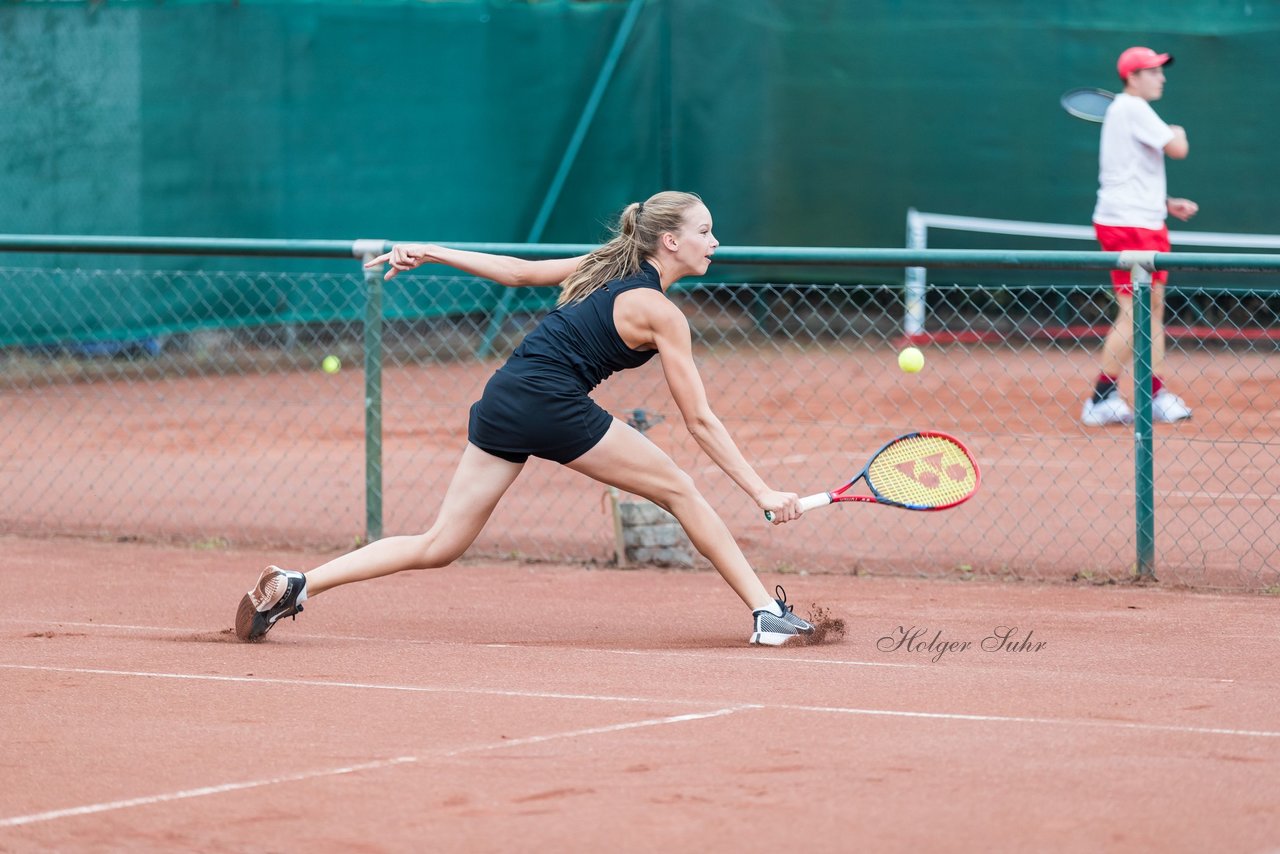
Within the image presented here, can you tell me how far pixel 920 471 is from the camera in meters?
5.70

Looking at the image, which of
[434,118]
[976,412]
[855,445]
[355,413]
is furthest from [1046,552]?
[434,118]

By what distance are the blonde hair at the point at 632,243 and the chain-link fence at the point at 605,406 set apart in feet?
4.37

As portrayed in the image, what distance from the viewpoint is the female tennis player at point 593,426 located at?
5.38m

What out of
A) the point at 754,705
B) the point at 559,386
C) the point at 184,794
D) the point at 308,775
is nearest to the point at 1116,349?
the point at 559,386

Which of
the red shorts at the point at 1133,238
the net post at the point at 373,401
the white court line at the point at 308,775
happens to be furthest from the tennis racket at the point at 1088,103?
the white court line at the point at 308,775

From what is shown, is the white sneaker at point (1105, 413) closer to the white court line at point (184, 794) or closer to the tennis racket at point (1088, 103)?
the tennis racket at point (1088, 103)

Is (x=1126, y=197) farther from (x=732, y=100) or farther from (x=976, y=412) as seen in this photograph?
(x=732, y=100)

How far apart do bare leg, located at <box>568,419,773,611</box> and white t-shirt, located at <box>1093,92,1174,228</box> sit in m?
5.38

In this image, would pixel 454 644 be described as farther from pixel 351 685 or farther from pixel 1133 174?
pixel 1133 174

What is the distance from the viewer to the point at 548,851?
3.46 m

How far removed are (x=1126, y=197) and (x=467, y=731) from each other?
6.80 metres

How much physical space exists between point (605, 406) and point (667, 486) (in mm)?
5272

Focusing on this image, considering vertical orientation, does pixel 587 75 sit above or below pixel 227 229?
above

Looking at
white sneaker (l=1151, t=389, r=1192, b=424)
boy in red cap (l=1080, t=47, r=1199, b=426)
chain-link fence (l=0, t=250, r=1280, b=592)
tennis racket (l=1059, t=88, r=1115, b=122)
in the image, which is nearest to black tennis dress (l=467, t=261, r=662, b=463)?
chain-link fence (l=0, t=250, r=1280, b=592)
